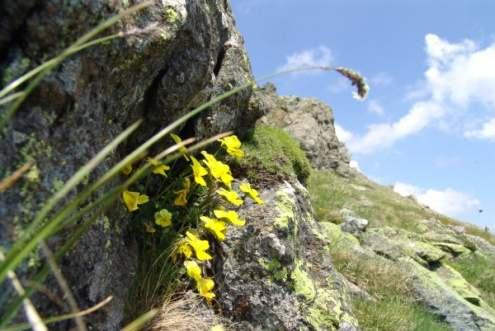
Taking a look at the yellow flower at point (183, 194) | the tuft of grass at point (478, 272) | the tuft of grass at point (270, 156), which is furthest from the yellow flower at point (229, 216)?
the tuft of grass at point (478, 272)

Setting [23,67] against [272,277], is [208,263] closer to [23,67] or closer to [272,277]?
[272,277]

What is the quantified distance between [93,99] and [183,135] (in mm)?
2086

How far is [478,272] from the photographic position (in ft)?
58.8

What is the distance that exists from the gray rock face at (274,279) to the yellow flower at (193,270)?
45 centimetres

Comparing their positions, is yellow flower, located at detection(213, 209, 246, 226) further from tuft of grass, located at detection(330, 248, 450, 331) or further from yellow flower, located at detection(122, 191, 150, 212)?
tuft of grass, located at detection(330, 248, 450, 331)

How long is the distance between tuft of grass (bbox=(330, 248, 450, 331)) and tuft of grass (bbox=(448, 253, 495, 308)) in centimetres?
763

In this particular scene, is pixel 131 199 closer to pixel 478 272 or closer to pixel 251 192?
pixel 251 192

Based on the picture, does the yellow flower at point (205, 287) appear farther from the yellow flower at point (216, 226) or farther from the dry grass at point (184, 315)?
the yellow flower at point (216, 226)

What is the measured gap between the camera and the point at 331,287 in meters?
5.88

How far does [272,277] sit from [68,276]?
94.2 inches

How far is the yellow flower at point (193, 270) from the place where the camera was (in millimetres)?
4605

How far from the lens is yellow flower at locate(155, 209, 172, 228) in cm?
457

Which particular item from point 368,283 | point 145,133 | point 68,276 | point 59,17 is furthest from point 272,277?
point 368,283

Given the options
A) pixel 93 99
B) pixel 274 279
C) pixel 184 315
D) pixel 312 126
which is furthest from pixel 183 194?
pixel 312 126
